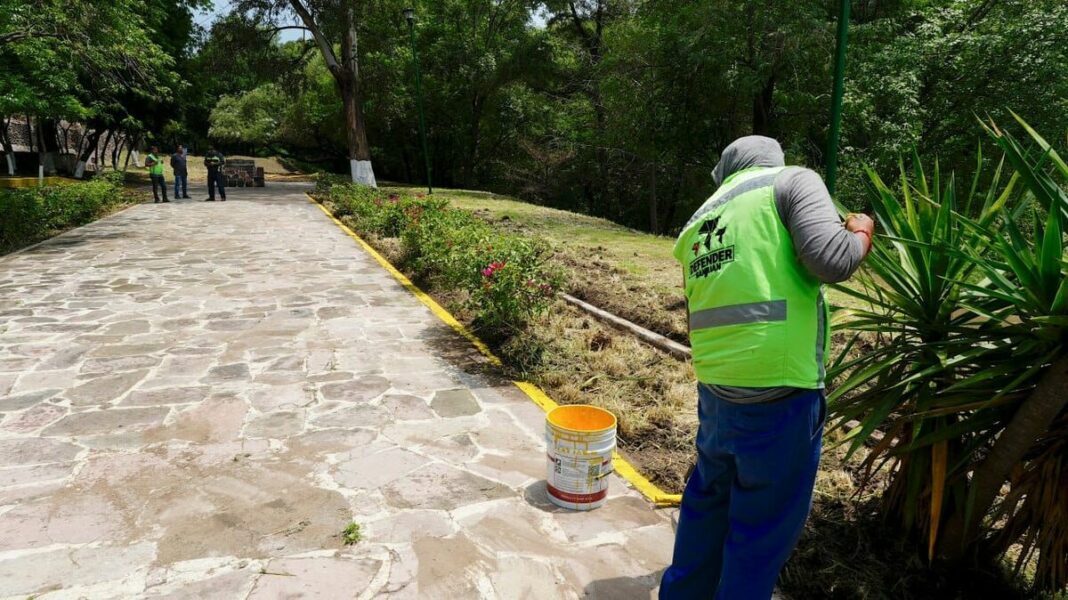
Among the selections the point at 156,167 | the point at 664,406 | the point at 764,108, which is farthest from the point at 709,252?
the point at 156,167

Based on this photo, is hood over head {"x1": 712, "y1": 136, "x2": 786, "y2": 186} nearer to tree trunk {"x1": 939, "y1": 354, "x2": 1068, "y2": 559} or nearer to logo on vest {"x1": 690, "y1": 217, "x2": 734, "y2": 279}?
logo on vest {"x1": 690, "y1": 217, "x2": 734, "y2": 279}

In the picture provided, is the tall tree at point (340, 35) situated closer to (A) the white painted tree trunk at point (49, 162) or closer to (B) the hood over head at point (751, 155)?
(A) the white painted tree trunk at point (49, 162)

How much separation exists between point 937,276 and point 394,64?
90.6 feet

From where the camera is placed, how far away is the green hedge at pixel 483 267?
6062 millimetres

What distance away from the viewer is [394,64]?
1080 inches

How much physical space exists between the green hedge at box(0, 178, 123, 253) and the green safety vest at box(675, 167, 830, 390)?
Answer: 42.8ft

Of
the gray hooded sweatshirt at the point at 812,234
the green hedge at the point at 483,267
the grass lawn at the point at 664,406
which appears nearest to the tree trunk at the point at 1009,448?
the grass lawn at the point at 664,406

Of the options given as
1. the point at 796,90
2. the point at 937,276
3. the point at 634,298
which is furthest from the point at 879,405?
the point at 796,90

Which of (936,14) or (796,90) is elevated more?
(936,14)

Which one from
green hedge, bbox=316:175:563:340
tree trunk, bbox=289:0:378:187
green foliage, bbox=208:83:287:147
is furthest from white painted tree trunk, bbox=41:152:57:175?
green hedge, bbox=316:175:563:340

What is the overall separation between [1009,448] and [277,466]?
11.8 ft

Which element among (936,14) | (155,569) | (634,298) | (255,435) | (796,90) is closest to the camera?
(155,569)

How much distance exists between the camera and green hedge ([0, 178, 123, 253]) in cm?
1170

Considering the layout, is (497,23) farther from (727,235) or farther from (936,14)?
(727,235)
